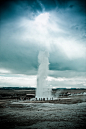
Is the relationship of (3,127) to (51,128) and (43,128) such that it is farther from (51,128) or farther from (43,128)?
(51,128)

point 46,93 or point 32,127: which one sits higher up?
point 46,93

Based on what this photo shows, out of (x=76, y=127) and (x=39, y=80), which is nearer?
(x=76, y=127)

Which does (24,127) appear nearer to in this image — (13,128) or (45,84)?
(13,128)

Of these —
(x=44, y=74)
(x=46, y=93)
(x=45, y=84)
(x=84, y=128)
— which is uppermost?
(x=44, y=74)

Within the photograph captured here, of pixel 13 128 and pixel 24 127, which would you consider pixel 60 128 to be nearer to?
pixel 24 127

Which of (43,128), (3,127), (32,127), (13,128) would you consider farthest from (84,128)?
(3,127)

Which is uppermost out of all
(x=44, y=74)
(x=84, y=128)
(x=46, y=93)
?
(x=44, y=74)

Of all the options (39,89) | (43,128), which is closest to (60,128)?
(43,128)

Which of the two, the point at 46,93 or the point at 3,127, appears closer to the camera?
the point at 3,127

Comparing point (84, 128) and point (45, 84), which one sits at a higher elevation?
point (45, 84)
